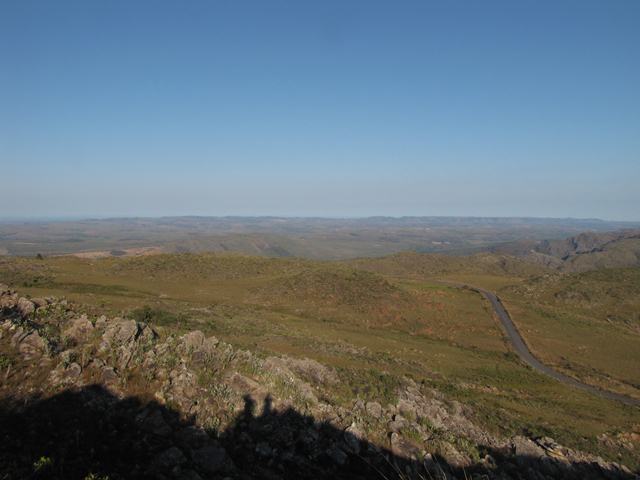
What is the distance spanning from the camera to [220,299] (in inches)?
2154

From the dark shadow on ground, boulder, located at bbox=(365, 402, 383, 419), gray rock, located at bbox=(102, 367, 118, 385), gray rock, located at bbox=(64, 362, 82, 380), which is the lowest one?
boulder, located at bbox=(365, 402, 383, 419)

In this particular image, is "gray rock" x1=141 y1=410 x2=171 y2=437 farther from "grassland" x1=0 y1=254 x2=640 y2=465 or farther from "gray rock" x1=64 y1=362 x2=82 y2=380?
"grassland" x1=0 y1=254 x2=640 y2=465

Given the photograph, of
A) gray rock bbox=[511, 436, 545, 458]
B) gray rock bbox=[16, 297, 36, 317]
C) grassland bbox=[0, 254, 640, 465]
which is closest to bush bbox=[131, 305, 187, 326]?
grassland bbox=[0, 254, 640, 465]

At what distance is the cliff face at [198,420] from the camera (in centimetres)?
1150

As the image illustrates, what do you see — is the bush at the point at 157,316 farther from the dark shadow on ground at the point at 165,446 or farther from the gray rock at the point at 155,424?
the gray rock at the point at 155,424

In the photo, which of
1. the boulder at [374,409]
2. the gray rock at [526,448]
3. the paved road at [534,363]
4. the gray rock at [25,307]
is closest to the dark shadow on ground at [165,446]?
the gray rock at [526,448]

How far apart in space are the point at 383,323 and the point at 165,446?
144 feet

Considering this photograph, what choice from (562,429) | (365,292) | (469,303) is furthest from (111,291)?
(469,303)

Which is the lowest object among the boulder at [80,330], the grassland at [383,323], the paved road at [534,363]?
the paved road at [534,363]

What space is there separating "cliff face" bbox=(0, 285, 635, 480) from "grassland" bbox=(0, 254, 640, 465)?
104 inches

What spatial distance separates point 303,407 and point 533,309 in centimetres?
6109

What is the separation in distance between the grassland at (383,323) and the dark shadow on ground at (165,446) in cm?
456

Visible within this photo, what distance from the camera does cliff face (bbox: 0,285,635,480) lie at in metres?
11.5

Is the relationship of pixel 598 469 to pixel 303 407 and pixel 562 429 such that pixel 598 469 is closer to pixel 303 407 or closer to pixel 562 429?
pixel 562 429
